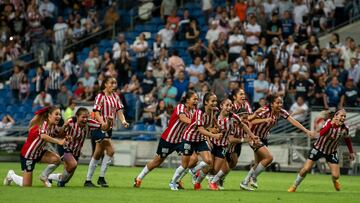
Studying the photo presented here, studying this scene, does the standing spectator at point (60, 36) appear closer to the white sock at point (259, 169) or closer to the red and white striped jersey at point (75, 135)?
the white sock at point (259, 169)

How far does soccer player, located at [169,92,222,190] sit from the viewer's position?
69.1 feet

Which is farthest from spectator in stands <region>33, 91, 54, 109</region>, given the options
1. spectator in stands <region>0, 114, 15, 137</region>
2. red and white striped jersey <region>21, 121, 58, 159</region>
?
red and white striped jersey <region>21, 121, 58, 159</region>

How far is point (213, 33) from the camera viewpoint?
35.8 m

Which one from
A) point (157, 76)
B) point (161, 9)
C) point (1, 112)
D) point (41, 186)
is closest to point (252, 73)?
point (157, 76)

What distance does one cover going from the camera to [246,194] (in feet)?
66.3

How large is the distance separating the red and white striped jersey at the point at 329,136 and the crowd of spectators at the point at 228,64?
28.1 feet

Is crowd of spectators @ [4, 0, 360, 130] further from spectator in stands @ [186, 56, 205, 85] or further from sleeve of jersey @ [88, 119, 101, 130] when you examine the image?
sleeve of jersey @ [88, 119, 101, 130]

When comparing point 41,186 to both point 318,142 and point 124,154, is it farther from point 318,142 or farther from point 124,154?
point 124,154

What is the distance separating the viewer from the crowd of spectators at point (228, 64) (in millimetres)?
32094

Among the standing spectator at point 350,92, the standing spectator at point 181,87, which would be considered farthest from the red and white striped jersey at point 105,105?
the standing spectator at point 181,87

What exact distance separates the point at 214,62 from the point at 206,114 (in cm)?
1352

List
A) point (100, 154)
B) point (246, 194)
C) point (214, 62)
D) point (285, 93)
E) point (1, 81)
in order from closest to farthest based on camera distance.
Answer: point (246, 194), point (100, 154), point (285, 93), point (214, 62), point (1, 81)

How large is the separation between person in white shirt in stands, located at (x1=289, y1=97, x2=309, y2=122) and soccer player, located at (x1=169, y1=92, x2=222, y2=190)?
10.4 meters

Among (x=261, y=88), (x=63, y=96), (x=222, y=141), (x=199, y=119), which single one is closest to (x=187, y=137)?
(x=199, y=119)
